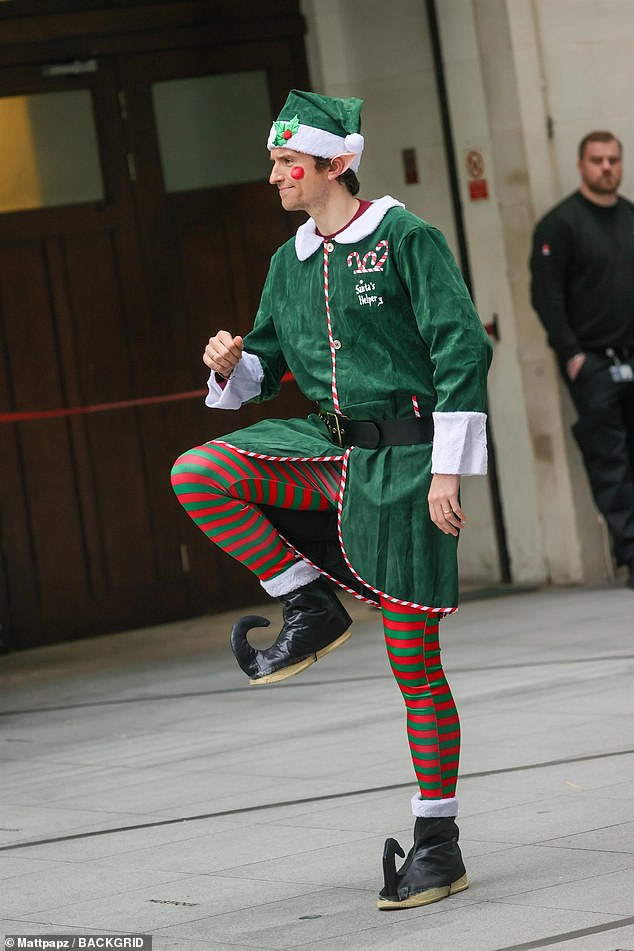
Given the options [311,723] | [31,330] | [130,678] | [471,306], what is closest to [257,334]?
[471,306]

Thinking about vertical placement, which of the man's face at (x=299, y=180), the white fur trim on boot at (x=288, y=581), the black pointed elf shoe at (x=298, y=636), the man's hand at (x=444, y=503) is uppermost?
the man's face at (x=299, y=180)

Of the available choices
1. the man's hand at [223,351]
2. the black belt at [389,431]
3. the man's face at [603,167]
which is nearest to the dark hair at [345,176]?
the man's hand at [223,351]

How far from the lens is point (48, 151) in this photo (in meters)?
9.51

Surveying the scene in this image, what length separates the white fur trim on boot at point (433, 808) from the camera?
409 centimetres

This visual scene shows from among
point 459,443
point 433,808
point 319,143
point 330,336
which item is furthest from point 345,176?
point 433,808

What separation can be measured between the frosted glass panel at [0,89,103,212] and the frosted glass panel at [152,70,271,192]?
1.35ft

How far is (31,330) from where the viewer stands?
31.3 feet

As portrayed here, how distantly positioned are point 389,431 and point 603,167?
5.24 meters

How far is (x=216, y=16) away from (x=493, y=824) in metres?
6.28

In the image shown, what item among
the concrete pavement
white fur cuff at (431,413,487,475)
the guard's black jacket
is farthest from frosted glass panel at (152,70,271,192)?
white fur cuff at (431,413,487,475)

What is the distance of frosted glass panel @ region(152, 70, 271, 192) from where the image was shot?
9711 millimetres

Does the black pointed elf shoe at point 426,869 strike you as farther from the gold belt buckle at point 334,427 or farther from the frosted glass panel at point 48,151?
the frosted glass panel at point 48,151

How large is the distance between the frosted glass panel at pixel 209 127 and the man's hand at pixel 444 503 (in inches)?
241

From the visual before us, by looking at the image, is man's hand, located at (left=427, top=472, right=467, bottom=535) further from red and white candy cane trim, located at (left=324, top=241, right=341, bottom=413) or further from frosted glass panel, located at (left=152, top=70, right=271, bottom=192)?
frosted glass panel, located at (left=152, top=70, right=271, bottom=192)
